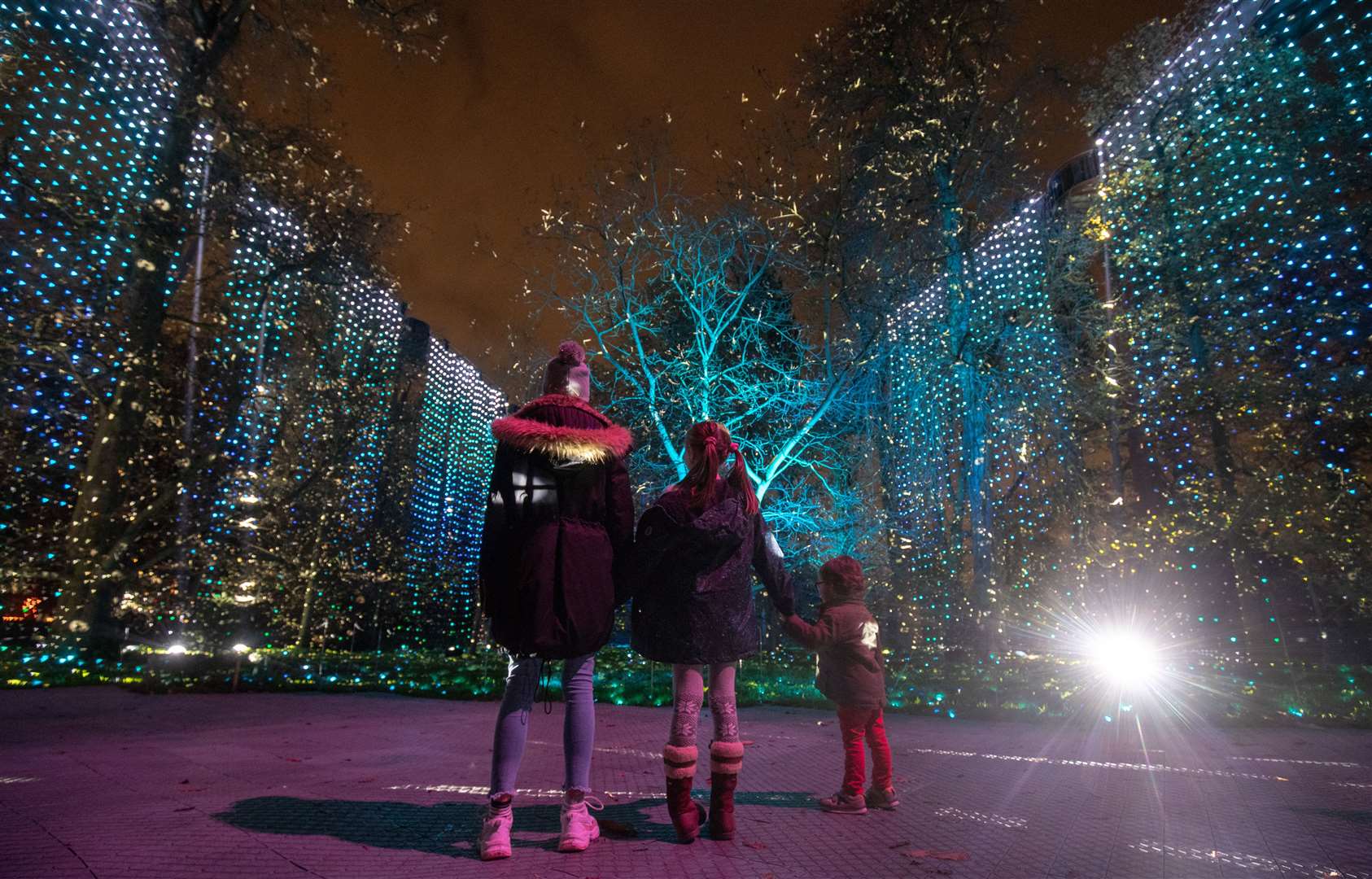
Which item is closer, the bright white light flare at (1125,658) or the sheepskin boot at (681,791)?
the sheepskin boot at (681,791)

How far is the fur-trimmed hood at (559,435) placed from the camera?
2.96m

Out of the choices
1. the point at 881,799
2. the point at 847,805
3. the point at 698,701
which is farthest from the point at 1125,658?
the point at 698,701

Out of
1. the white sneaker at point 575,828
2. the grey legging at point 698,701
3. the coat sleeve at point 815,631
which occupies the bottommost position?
the white sneaker at point 575,828

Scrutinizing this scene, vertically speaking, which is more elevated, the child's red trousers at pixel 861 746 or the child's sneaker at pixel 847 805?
the child's red trousers at pixel 861 746

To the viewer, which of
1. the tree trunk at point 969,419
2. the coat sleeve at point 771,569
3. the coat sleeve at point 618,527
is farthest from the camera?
the tree trunk at point 969,419

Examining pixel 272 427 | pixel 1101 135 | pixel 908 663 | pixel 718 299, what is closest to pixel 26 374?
pixel 272 427

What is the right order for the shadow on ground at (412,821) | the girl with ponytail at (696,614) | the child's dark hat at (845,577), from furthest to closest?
the child's dark hat at (845,577)
the girl with ponytail at (696,614)
the shadow on ground at (412,821)

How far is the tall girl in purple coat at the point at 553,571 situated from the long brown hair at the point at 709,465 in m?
Result: 0.33

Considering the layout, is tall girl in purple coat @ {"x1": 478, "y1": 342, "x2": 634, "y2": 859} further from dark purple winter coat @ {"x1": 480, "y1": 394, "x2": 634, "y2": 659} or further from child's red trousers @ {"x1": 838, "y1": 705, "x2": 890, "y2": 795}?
child's red trousers @ {"x1": 838, "y1": 705, "x2": 890, "y2": 795}

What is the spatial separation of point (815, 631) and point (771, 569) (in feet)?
2.06

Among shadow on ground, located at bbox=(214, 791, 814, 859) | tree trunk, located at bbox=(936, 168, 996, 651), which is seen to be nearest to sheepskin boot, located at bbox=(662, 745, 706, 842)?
shadow on ground, located at bbox=(214, 791, 814, 859)

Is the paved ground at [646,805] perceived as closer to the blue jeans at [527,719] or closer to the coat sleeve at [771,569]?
the blue jeans at [527,719]

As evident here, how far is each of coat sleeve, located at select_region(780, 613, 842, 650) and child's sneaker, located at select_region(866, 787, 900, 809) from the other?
79cm

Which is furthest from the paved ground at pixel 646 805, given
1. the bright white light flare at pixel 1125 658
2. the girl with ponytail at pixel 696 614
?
the bright white light flare at pixel 1125 658
